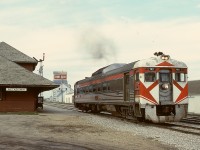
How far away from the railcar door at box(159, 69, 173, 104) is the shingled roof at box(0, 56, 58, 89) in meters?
12.5

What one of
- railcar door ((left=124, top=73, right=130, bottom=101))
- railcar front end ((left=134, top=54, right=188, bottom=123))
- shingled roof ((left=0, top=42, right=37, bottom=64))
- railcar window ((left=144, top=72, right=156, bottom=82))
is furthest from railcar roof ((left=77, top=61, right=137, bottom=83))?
shingled roof ((left=0, top=42, right=37, bottom=64))

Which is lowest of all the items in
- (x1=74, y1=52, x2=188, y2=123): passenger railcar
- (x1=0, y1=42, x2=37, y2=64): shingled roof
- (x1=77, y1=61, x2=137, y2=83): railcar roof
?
(x1=74, y1=52, x2=188, y2=123): passenger railcar

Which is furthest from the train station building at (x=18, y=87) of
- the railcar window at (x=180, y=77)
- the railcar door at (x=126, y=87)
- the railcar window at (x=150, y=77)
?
the railcar window at (x=180, y=77)

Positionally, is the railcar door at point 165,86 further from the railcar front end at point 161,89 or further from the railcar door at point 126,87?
the railcar door at point 126,87

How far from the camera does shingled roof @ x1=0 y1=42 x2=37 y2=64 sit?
35438 millimetres

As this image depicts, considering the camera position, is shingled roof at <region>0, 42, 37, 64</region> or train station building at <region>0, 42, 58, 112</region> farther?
shingled roof at <region>0, 42, 37, 64</region>

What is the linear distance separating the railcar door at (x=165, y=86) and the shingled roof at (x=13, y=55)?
19.8 m

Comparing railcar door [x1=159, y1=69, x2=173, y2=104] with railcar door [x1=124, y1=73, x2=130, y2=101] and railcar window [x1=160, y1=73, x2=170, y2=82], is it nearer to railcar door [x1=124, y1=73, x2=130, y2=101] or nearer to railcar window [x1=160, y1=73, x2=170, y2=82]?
railcar window [x1=160, y1=73, x2=170, y2=82]

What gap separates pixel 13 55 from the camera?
36.1 meters

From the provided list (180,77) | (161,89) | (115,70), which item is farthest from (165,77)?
(115,70)

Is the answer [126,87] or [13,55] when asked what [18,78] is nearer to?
[13,55]

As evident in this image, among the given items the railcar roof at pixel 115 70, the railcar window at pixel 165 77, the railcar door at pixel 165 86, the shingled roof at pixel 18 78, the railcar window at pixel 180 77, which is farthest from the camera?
the shingled roof at pixel 18 78

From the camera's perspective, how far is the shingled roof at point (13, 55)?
3544 centimetres

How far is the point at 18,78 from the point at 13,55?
6806mm
